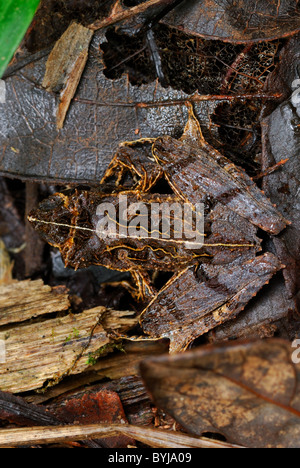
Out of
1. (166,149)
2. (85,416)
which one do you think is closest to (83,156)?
(166,149)

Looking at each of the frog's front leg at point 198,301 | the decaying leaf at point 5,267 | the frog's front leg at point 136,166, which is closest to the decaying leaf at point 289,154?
the frog's front leg at point 198,301

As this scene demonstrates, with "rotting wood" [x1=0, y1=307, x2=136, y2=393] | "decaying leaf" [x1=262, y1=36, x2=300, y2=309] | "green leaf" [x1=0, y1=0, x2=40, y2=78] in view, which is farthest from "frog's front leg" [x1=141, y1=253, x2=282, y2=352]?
"green leaf" [x1=0, y1=0, x2=40, y2=78]

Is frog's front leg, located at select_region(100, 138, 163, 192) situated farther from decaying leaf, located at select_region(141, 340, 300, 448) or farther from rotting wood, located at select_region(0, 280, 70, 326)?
decaying leaf, located at select_region(141, 340, 300, 448)

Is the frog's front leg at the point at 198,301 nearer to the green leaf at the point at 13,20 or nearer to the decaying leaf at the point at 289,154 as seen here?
the decaying leaf at the point at 289,154

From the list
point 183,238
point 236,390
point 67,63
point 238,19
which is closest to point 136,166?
point 183,238

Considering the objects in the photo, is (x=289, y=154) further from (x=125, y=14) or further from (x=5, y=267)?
(x=5, y=267)

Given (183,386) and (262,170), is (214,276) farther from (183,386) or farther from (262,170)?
(183,386)

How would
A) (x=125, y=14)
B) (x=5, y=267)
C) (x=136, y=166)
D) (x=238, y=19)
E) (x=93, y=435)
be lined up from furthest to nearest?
(x=5, y=267), (x=136, y=166), (x=125, y=14), (x=238, y=19), (x=93, y=435)
